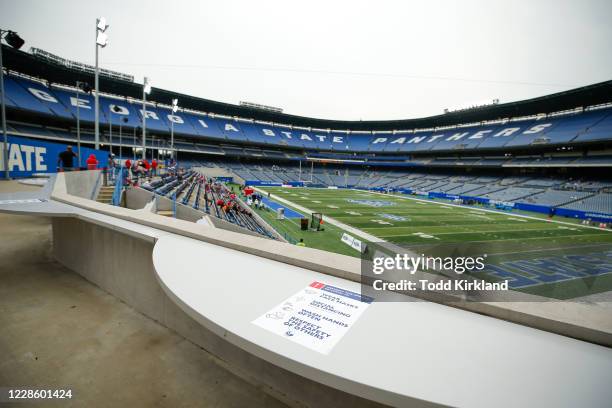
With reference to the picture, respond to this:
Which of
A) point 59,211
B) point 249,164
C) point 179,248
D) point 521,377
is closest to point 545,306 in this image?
point 521,377

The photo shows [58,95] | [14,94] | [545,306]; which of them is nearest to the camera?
[545,306]

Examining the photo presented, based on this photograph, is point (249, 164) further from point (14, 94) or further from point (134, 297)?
point (134, 297)

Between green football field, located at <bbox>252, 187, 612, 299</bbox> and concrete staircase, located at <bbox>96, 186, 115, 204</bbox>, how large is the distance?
8821mm

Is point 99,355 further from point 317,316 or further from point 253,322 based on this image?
point 317,316

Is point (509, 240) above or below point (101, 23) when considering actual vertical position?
below

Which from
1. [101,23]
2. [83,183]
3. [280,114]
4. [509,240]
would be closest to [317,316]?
[83,183]

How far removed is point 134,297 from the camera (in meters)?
3.68

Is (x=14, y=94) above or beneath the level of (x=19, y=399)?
above

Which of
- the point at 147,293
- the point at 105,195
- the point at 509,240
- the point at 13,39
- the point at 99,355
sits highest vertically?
the point at 13,39

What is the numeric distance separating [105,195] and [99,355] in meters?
9.45

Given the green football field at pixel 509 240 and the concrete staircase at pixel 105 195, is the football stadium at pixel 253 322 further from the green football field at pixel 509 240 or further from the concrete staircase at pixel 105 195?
the green football field at pixel 509 240

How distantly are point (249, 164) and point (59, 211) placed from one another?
2366 inches

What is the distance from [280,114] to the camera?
66.1 m
